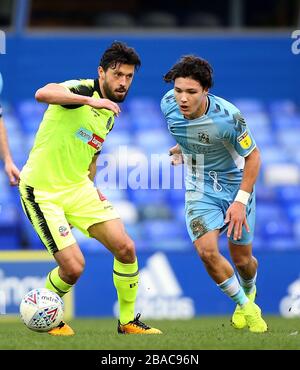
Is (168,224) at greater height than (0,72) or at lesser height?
lesser

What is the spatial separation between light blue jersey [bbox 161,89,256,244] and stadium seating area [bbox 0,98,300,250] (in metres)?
5.17

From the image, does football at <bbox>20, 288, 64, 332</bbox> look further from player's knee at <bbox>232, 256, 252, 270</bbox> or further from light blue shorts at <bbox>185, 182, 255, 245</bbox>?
player's knee at <bbox>232, 256, 252, 270</bbox>

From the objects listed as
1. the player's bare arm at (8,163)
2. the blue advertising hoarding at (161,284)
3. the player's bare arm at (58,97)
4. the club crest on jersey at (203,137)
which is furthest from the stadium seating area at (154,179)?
the player's bare arm at (58,97)

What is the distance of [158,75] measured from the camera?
18.7 m

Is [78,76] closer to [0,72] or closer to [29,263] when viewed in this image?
[0,72]

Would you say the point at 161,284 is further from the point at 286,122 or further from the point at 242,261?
the point at 286,122

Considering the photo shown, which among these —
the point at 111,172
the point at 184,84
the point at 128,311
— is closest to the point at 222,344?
the point at 128,311

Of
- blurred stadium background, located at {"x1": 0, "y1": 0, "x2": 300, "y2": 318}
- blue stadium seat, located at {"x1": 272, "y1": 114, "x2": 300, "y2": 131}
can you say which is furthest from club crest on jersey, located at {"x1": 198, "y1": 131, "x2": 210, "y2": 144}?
blue stadium seat, located at {"x1": 272, "y1": 114, "x2": 300, "y2": 131}

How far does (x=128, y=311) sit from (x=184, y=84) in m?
2.04

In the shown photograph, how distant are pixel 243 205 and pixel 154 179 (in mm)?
7633

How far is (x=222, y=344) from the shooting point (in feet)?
25.7

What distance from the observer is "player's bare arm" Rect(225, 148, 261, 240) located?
8.80m

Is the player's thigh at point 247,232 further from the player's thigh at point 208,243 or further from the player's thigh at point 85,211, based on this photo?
the player's thigh at point 85,211

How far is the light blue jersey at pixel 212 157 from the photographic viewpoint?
9.07 metres
